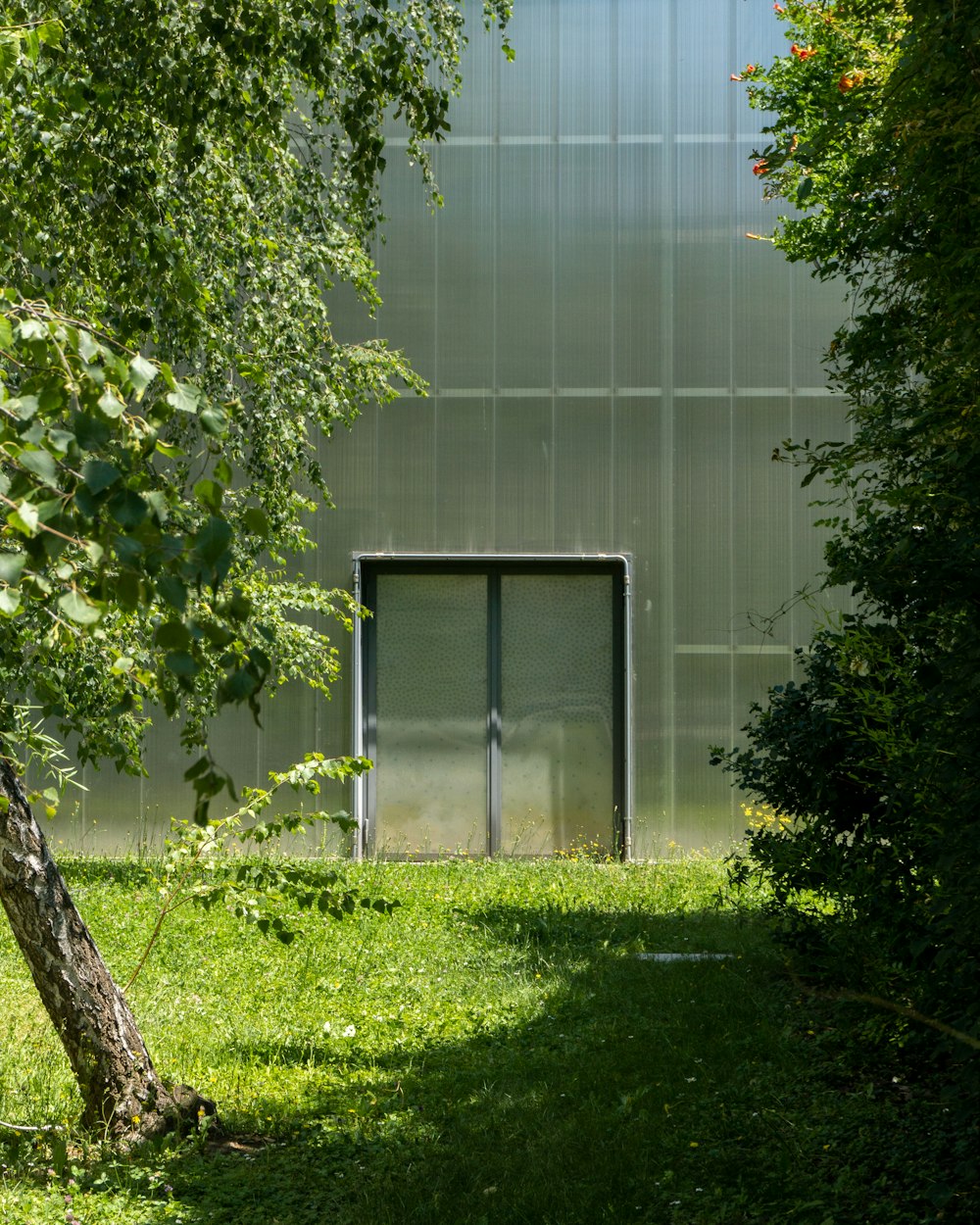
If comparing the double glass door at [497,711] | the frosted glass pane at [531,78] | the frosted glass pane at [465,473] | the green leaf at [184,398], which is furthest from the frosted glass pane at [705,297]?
the green leaf at [184,398]

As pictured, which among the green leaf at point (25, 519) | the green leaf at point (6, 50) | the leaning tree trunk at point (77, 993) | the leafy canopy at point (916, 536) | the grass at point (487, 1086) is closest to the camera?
the green leaf at point (25, 519)

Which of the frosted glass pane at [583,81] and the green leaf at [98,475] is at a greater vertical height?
the frosted glass pane at [583,81]

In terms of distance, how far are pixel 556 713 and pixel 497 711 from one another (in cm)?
54

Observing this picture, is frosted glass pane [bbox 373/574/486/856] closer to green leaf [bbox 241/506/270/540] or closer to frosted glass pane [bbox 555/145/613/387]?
frosted glass pane [bbox 555/145/613/387]

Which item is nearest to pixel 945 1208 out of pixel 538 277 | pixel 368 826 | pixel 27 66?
pixel 27 66

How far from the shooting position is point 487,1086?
5.57 metres

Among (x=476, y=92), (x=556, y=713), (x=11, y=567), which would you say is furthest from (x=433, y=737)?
(x=11, y=567)

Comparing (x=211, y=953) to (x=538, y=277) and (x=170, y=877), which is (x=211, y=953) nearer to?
(x=170, y=877)

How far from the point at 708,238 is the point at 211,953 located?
782 cm

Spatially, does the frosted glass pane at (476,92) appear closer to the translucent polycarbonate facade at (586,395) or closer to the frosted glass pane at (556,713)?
the translucent polycarbonate facade at (586,395)

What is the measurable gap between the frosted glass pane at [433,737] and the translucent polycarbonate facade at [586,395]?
1.0 inches

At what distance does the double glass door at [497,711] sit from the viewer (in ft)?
39.5

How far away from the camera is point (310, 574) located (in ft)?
39.8

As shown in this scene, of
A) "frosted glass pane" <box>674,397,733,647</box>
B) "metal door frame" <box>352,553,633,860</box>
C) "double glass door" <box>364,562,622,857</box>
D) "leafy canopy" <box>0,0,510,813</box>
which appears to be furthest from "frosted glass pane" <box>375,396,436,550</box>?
"frosted glass pane" <box>674,397,733,647</box>
